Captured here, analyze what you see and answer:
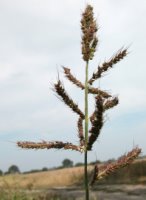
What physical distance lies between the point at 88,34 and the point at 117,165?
2.55ft

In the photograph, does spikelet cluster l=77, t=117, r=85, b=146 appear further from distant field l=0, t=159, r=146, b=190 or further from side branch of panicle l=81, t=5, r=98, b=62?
distant field l=0, t=159, r=146, b=190

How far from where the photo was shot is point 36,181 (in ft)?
95.2

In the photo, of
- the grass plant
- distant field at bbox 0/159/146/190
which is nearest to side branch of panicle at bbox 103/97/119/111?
the grass plant

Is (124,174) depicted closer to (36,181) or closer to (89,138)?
(36,181)

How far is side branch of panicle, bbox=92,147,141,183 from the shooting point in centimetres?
305

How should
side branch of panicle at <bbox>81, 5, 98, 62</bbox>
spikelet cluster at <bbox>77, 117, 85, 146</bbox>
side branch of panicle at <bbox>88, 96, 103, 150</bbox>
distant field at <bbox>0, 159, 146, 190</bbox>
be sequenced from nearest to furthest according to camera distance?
side branch of panicle at <bbox>88, 96, 103, 150</bbox>
side branch of panicle at <bbox>81, 5, 98, 62</bbox>
spikelet cluster at <bbox>77, 117, 85, 146</bbox>
distant field at <bbox>0, 159, 146, 190</bbox>

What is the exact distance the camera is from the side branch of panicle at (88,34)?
297 centimetres

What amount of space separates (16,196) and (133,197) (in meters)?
8.18

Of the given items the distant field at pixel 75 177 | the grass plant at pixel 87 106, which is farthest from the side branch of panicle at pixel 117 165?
the distant field at pixel 75 177

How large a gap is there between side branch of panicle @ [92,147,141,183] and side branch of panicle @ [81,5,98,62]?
2.01 feet

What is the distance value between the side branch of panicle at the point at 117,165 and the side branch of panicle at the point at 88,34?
2.01 feet

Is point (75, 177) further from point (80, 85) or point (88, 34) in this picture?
point (88, 34)

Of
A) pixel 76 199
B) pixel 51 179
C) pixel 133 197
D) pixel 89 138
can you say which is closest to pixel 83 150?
pixel 89 138

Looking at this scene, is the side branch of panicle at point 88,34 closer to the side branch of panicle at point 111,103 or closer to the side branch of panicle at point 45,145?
the side branch of panicle at point 111,103
